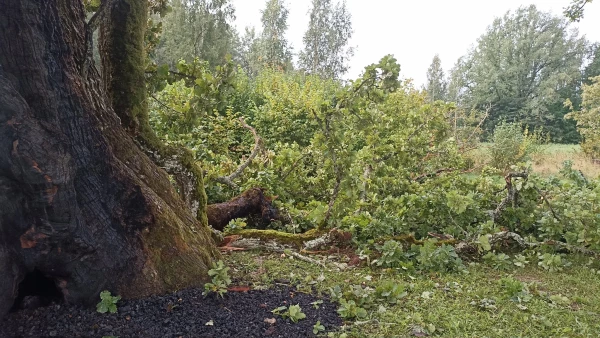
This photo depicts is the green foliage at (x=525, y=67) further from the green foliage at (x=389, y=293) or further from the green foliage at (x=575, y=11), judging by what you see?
the green foliage at (x=389, y=293)

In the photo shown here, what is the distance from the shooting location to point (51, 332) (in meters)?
1.82

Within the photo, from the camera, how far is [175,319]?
2010 millimetres

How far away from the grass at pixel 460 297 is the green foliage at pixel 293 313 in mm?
205

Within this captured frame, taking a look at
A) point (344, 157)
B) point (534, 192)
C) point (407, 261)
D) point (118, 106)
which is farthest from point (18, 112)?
point (534, 192)

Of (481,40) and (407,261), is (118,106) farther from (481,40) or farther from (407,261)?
(481,40)

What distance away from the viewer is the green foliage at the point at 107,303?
2006 mm

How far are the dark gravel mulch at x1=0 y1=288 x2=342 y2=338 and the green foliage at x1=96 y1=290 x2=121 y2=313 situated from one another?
0.09 feet

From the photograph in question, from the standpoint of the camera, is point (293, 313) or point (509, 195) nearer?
point (293, 313)

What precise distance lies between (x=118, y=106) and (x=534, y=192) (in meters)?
3.69

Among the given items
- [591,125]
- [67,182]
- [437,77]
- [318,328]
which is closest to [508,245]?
[318,328]

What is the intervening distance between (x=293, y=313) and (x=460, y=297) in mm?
1196

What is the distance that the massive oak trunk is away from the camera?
69.2 inches

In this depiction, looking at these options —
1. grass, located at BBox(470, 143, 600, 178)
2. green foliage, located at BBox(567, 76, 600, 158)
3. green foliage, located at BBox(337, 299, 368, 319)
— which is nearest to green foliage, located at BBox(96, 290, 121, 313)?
green foliage, located at BBox(337, 299, 368, 319)

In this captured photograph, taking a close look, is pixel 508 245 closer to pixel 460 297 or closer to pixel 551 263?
pixel 551 263
